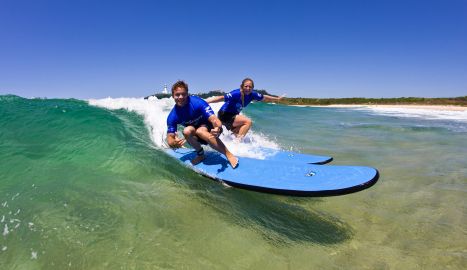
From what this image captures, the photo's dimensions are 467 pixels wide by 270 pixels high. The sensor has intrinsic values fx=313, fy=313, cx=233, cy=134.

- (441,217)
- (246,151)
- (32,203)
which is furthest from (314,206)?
(32,203)

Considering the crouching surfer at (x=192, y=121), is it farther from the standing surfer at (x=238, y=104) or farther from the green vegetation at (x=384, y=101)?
the green vegetation at (x=384, y=101)

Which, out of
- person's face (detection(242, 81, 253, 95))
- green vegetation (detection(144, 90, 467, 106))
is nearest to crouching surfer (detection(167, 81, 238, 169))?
person's face (detection(242, 81, 253, 95))

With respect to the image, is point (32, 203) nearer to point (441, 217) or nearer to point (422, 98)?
point (441, 217)

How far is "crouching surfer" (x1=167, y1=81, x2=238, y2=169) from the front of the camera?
5.07 meters

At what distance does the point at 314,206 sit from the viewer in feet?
14.5

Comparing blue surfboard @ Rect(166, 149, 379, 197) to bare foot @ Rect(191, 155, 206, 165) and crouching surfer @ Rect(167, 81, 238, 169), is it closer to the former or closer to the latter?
bare foot @ Rect(191, 155, 206, 165)

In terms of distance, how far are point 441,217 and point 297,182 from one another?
179cm

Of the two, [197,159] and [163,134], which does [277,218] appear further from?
[163,134]

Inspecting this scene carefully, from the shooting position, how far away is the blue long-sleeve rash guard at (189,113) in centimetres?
529

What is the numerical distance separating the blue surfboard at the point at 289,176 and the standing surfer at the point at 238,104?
195 centimetres

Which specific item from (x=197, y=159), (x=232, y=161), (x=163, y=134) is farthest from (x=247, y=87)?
(x=163, y=134)

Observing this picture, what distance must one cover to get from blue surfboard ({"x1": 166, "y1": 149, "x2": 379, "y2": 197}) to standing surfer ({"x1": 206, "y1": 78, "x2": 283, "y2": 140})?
1.95m

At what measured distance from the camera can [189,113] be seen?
17.5ft

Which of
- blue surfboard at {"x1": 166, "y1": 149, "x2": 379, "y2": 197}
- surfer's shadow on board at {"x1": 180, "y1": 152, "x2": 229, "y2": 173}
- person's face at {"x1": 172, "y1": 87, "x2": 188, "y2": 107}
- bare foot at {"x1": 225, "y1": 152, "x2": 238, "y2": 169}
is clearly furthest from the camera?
surfer's shadow on board at {"x1": 180, "y1": 152, "x2": 229, "y2": 173}
